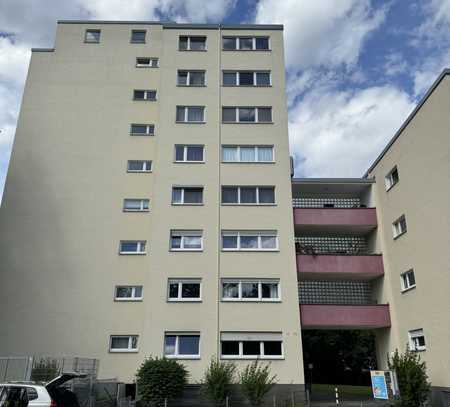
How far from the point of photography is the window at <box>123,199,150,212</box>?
864 inches

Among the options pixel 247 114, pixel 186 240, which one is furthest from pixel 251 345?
pixel 247 114

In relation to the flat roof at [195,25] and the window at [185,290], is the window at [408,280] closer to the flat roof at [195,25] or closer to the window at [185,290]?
the window at [185,290]

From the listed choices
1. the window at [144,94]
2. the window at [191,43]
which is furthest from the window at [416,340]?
the window at [191,43]

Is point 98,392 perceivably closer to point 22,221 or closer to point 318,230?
point 22,221

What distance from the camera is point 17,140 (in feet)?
Result: 75.9

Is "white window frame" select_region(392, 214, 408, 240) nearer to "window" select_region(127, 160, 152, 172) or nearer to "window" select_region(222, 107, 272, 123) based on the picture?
"window" select_region(222, 107, 272, 123)

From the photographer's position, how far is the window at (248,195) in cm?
2186

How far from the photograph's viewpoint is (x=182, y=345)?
19.0 m

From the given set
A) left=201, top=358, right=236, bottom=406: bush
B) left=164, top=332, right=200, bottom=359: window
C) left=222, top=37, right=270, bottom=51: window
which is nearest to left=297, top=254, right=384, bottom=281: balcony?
left=164, top=332, right=200, bottom=359: window

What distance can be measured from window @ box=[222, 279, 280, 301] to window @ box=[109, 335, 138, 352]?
449cm

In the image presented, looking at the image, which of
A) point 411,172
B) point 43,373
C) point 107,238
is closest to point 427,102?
point 411,172

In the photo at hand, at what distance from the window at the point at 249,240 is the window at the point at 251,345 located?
405cm

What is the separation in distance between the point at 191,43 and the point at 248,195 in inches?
418

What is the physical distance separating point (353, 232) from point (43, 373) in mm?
16789
